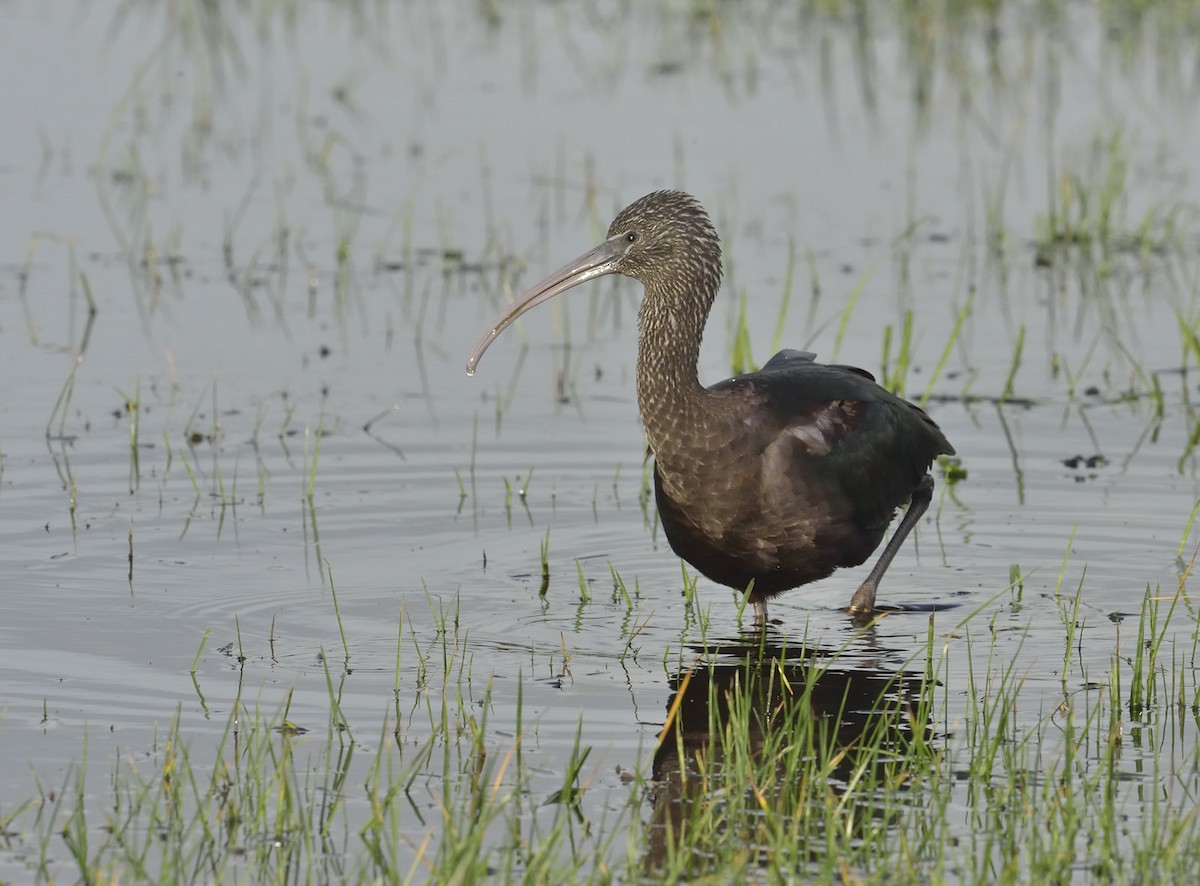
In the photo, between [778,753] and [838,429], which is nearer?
[778,753]

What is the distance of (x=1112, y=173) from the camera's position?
12.5 meters

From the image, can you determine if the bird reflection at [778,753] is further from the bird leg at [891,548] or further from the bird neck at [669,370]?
the bird neck at [669,370]

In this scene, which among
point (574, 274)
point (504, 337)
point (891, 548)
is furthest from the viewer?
point (504, 337)

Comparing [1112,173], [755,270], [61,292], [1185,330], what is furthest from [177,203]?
[1185,330]

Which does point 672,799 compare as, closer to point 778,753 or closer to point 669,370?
point 778,753

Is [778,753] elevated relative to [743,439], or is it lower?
lower

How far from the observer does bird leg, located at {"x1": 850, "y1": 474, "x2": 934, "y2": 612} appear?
7.66m

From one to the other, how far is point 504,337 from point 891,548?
4.08 metres

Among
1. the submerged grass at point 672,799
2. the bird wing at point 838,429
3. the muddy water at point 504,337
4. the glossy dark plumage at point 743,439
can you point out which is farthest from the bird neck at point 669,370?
the submerged grass at point 672,799

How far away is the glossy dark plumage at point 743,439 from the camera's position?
693cm

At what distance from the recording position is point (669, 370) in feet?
23.3

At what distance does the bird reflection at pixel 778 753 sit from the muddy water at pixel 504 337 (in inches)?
6.3

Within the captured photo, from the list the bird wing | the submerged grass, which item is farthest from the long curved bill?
the submerged grass

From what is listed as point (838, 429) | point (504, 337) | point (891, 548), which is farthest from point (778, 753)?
point (504, 337)
